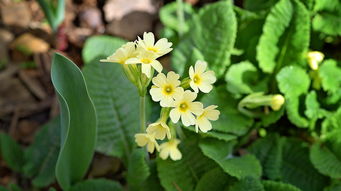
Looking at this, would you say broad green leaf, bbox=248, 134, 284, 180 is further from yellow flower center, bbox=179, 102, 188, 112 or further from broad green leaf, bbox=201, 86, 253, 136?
yellow flower center, bbox=179, 102, 188, 112

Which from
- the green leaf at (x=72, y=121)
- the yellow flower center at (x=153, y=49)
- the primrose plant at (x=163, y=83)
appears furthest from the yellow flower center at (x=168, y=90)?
the green leaf at (x=72, y=121)

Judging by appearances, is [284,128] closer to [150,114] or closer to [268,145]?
[268,145]

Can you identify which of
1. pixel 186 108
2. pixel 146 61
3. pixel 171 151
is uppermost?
pixel 146 61

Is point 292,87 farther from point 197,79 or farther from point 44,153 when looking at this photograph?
point 44,153

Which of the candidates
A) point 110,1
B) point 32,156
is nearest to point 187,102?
point 32,156

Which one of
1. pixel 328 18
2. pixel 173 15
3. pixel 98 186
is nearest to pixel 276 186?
pixel 98 186
